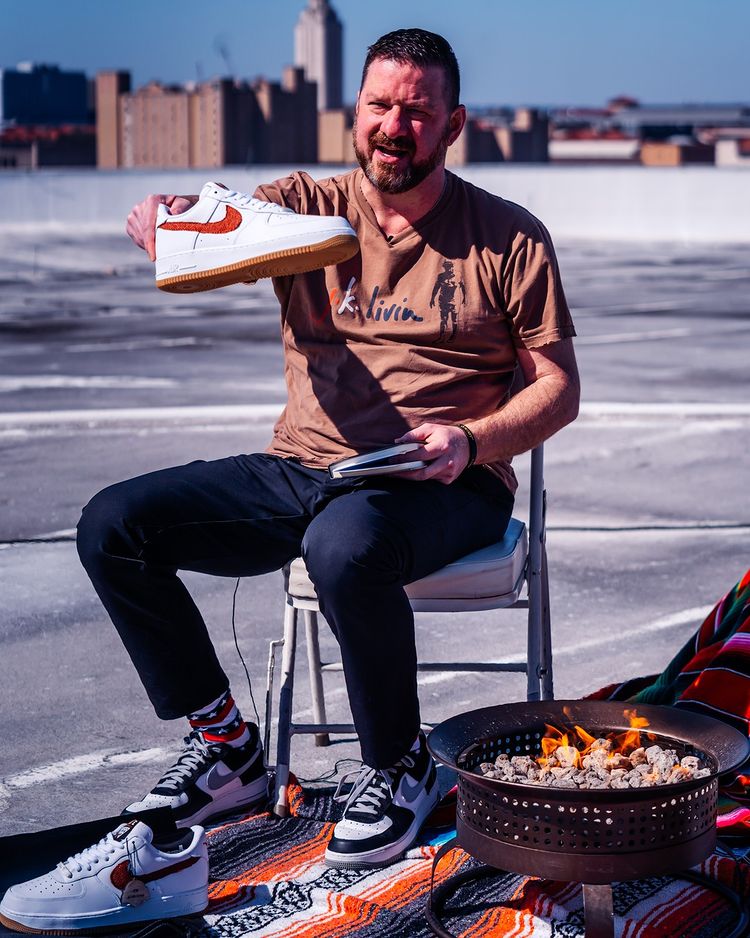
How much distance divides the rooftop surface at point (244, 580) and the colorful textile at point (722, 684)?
534 millimetres

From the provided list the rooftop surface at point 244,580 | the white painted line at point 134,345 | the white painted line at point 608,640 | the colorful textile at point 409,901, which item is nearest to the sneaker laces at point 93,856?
the colorful textile at point 409,901

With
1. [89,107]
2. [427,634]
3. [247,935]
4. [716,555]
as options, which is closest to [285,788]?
[247,935]

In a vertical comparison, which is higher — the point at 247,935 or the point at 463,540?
the point at 463,540

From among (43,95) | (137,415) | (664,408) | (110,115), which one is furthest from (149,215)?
(43,95)

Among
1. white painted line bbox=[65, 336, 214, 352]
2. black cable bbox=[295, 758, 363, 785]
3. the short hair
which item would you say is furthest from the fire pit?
white painted line bbox=[65, 336, 214, 352]

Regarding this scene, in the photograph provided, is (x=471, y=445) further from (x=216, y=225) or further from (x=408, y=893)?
(x=408, y=893)

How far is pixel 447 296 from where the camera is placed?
12.0 feet

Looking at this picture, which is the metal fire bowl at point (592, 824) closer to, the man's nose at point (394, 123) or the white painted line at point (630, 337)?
the man's nose at point (394, 123)

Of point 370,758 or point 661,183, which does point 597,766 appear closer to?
point 370,758

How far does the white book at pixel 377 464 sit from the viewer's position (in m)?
3.27

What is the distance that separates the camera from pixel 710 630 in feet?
13.1

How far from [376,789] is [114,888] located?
0.68 meters

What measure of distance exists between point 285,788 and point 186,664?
41 centimetres

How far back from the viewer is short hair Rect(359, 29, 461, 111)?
11.9ft
